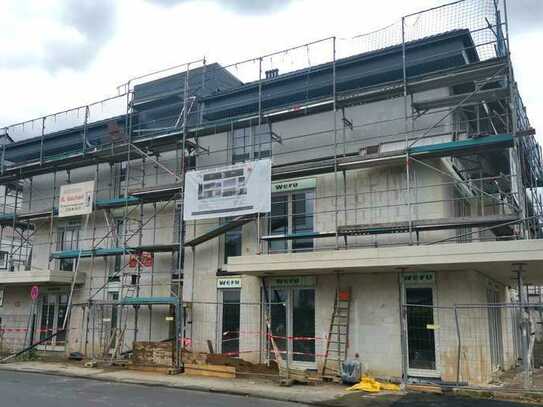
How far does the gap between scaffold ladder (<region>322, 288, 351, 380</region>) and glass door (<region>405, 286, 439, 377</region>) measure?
5.63ft

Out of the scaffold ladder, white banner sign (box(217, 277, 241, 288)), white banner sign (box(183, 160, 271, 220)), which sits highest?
white banner sign (box(183, 160, 271, 220))

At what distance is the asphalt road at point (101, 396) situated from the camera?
36.9 ft

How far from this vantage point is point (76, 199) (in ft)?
70.5

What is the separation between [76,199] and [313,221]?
1022cm

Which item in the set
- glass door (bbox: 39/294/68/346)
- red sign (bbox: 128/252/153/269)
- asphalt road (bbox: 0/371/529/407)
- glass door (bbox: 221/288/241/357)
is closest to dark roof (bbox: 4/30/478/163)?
red sign (bbox: 128/252/153/269)

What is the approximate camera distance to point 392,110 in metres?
16.4

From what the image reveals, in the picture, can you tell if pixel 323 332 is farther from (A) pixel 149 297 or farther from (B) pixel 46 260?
(B) pixel 46 260

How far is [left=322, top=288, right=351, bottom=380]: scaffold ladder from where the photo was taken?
15.2m

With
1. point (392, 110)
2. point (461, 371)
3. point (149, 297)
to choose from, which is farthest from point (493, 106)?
point (149, 297)

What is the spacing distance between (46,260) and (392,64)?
16.5 metres

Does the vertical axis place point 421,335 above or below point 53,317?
below

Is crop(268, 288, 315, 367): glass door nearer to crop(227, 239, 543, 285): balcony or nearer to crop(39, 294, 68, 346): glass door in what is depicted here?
crop(227, 239, 543, 285): balcony

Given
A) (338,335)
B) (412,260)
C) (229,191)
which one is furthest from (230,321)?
(412,260)

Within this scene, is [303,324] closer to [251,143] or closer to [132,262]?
[251,143]
